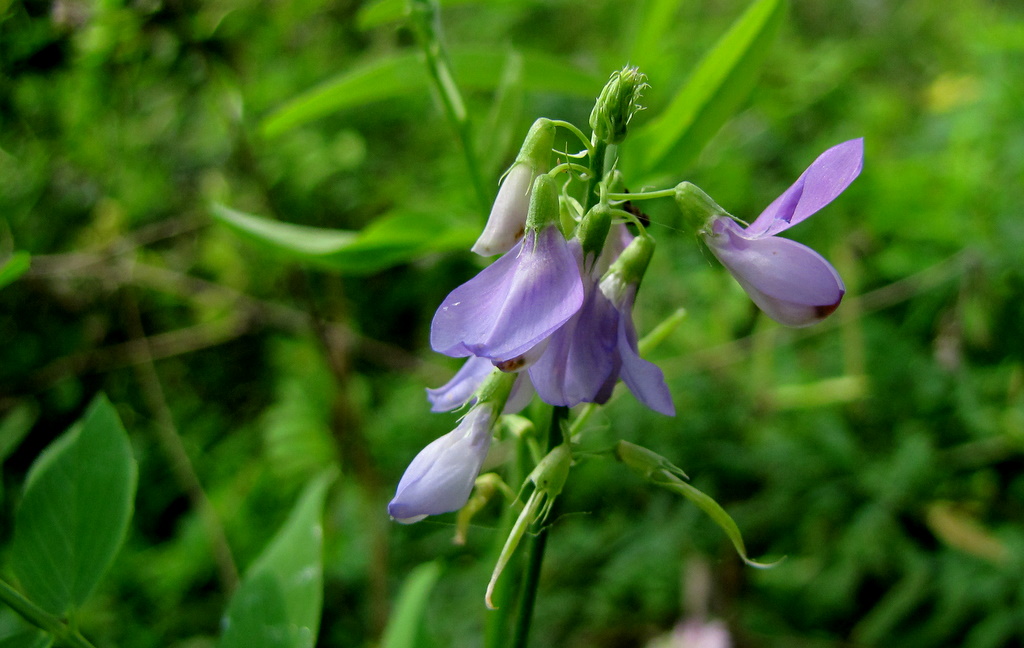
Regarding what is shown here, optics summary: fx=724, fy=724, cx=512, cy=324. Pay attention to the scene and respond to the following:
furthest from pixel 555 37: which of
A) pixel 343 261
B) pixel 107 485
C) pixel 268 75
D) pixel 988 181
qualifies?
pixel 107 485

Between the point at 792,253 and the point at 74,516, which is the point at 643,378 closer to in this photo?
the point at 792,253

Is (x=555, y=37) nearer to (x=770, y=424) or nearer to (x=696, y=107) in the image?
(x=770, y=424)

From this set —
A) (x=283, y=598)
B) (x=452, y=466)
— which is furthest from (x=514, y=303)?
(x=283, y=598)

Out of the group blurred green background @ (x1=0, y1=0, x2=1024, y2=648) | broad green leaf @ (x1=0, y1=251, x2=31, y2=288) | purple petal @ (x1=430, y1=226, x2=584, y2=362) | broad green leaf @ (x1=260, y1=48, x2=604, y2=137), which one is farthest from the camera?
blurred green background @ (x1=0, y1=0, x2=1024, y2=648)

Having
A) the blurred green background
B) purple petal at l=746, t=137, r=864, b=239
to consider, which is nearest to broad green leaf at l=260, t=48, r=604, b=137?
the blurred green background

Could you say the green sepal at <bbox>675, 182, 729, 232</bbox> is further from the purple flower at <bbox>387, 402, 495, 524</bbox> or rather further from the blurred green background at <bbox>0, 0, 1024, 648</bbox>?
the blurred green background at <bbox>0, 0, 1024, 648</bbox>

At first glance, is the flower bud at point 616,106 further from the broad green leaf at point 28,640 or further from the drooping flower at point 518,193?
the broad green leaf at point 28,640
